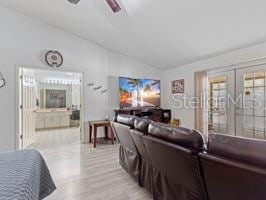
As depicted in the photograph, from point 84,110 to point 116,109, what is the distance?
0.97 metres

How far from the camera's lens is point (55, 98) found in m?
8.05

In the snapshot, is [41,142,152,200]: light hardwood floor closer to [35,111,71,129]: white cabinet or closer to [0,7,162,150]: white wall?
[0,7,162,150]: white wall

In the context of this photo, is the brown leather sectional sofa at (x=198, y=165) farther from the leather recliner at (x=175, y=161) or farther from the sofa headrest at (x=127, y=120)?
the sofa headrest at (x=127, y=120)

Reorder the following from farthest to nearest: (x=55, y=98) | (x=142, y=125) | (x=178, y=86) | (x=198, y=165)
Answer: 1. (x=55, y=98)
2. (x=178, y=86)
3. (x=142, y=125)
4. (x=198, y=165)

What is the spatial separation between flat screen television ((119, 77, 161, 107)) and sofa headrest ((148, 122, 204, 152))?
364 centimetres

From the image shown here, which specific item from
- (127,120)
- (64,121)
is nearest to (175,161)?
(127,120)

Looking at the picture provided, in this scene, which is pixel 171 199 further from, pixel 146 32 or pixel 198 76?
pixel 198 76

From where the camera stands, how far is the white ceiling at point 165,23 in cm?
286

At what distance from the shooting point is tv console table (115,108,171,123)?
17.5ft

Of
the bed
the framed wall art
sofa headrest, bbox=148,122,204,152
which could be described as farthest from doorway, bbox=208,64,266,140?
the bed

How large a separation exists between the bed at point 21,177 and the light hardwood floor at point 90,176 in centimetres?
60

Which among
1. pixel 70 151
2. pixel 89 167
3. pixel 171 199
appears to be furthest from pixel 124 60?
pixel 171 199

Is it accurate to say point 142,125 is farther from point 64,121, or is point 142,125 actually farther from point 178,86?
point 64,121

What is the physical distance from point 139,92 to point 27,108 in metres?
3.25
